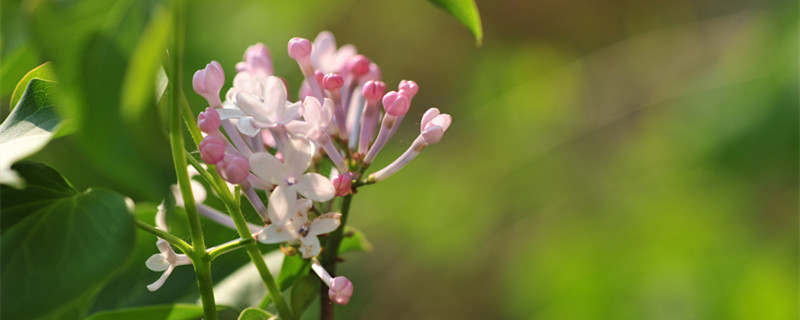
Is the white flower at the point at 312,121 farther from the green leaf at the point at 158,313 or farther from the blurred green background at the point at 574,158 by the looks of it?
the blurred green background at the point at 574,158

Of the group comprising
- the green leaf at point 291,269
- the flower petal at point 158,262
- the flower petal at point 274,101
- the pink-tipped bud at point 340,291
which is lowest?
the green leaf at point 291,269

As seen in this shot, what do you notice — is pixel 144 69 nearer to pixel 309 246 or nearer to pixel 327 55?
pixel 309 246

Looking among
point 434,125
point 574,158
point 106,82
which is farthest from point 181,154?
point 574,158

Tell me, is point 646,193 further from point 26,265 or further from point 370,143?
point 26,265

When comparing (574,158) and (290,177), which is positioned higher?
(290,177)

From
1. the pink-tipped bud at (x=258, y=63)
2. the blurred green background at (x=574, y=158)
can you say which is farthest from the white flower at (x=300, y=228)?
the blurred green background at (x=574, y=158)

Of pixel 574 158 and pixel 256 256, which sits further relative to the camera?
pixel 574 158

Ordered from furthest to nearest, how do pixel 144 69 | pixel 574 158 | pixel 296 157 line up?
pixel 574 158
pixel 296 157
pixel 144 69
